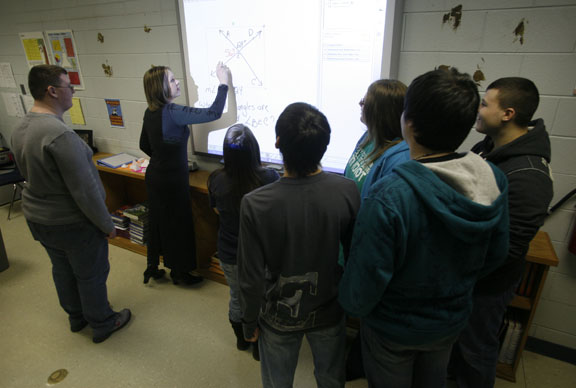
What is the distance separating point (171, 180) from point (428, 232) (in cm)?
173

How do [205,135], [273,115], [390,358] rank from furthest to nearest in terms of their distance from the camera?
[205,135], [273,115], [390,358]

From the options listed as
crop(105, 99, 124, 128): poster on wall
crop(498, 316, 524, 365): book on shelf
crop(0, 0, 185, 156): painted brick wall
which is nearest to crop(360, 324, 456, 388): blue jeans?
crop(498, 316, 524, 365): book on shelf

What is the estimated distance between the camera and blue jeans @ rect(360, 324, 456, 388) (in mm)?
990

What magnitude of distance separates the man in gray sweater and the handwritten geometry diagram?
3.04 feet

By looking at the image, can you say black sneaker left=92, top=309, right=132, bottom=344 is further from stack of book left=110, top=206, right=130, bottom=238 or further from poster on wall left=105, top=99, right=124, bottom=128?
poster on wall left=105, top=99, right=124, bottom=128

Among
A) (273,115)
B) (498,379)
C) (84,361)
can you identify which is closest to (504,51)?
(273,115)

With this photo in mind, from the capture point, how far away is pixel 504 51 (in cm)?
153

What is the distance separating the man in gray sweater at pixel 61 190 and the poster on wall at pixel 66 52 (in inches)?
65.0

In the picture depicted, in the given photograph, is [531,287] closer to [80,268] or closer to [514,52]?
[514,52]

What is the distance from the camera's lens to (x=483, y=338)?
1.44 metres

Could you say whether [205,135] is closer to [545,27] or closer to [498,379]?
[545,27]

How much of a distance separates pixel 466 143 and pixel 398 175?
1184 millimetres

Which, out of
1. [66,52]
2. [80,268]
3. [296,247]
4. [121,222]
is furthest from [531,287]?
[66,52]

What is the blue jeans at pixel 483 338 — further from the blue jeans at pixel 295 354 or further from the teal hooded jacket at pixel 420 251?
the blue jeans at pixel 295 354
